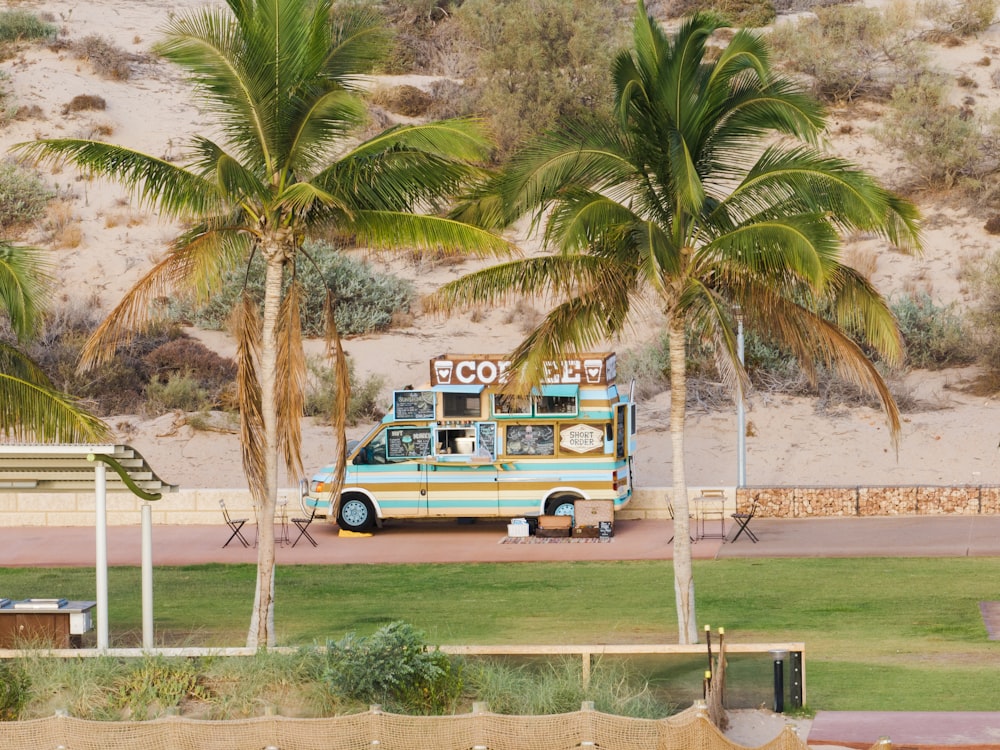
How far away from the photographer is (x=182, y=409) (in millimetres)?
34781

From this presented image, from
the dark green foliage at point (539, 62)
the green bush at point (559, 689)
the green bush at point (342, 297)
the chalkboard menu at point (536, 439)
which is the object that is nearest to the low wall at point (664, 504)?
the chalkboard menu at point (536, 439)

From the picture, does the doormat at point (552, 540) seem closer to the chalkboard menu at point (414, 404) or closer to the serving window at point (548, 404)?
the serving window at point (548, 404)

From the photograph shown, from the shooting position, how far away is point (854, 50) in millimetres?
47281

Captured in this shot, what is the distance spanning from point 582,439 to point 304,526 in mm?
5132

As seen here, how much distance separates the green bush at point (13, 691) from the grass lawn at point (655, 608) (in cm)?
383

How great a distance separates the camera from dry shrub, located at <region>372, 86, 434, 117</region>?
4650 cm

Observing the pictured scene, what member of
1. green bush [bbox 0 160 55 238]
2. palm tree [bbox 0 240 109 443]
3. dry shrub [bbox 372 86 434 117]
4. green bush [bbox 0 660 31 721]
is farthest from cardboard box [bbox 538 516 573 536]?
dry shrub [bbox 372 86 434 117]

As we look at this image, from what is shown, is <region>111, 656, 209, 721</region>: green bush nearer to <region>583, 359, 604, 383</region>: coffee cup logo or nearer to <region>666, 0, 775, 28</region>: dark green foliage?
<region>583, 359, 604, 383</region>: coffee cup logo

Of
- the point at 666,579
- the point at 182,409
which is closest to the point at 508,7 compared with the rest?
the point at 182,409

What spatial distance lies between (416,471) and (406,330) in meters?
14.3

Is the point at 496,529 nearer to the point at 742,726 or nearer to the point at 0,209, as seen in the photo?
the point at 742,726

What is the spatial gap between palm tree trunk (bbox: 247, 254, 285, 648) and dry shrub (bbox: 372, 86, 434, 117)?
3139 cm

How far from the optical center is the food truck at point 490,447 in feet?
78.8

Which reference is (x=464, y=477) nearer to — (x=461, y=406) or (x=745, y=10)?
(x=461, y=406)
